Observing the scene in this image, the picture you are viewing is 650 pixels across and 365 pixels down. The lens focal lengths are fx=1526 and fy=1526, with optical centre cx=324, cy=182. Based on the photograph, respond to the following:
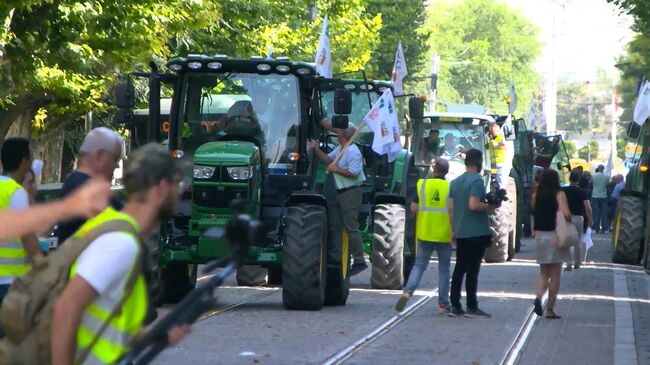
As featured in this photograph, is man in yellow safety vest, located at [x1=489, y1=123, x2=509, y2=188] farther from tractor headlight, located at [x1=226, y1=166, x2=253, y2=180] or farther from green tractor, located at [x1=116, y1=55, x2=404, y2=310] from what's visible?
tractor headlight, located at [x1=226, y1=166, x2=253, y2=180]

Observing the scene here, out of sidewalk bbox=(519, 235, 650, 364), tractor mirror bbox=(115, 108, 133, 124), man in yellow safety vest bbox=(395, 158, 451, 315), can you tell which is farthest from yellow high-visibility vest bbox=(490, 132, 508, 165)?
tractor mirror bbox=(115, 108, 133, 124)

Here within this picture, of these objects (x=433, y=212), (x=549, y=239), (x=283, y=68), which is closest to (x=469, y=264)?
(x=433, y=212)

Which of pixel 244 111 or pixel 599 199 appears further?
pixel 599 199

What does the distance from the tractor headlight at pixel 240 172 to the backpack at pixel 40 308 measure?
37.5ft

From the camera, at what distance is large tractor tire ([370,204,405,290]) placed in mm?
19109

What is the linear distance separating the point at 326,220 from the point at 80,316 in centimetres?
1191

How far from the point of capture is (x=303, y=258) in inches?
637

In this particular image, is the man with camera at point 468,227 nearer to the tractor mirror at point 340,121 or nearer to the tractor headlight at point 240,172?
the tractor mirror at point 340,121

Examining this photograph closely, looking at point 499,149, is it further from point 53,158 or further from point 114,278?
point 114,278

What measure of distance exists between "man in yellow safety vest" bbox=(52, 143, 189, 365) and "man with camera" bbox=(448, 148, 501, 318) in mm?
11352

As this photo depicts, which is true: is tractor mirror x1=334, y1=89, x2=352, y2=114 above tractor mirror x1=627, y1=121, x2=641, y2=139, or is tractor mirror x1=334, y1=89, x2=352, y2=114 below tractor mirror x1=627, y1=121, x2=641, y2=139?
above

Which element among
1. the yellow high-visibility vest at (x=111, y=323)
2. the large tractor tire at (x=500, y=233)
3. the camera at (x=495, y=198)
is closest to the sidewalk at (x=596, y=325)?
the camera at (x=495, y=198)

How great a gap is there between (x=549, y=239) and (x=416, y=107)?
4.35 meters

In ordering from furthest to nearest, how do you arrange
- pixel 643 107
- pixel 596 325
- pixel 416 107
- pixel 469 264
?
pixel 643 107 < pixel 416 107 < pixel 469 264 < pixel 596 325
